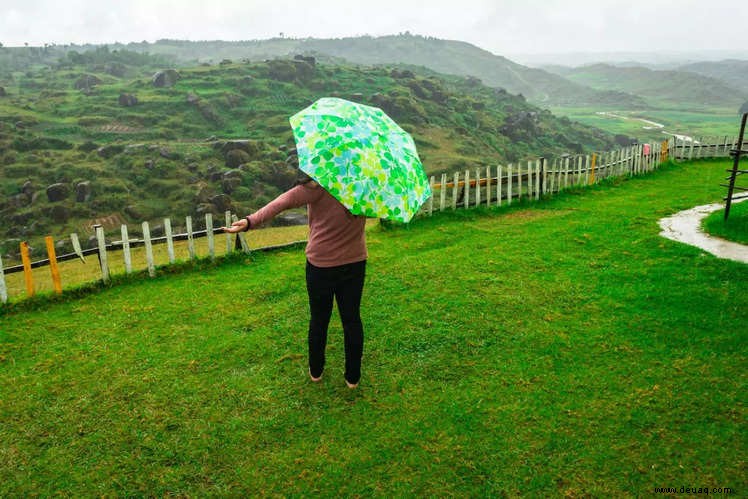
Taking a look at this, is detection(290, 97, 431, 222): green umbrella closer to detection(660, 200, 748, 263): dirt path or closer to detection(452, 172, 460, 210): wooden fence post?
detection(660, 200, 748, 263): dirt path

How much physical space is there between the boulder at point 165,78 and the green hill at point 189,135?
29 centimetres

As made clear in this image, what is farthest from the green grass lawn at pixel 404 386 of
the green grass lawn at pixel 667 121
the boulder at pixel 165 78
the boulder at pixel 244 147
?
the green grass lawn at pixel 667 121

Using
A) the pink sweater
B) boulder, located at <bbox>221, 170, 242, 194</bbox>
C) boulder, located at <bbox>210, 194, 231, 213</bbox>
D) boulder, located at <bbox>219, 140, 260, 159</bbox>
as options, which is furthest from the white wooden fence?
boulder, located at <bbox>219, 140, 260, 159</bbox>

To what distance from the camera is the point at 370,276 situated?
7855 millimetres

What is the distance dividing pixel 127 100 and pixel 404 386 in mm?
70652

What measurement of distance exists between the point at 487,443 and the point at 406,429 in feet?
2.16

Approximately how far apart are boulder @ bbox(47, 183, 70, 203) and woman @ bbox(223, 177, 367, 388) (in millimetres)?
43491

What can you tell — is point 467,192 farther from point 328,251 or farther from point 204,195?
point 204,195

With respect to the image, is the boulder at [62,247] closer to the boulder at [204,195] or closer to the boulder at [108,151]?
the boulder at [204,195]

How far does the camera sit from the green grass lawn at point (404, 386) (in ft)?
12.3

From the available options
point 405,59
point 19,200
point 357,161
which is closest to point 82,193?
point 19,200

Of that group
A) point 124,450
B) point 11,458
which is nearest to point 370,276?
point 124,450

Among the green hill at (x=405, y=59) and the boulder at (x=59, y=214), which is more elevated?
the green hill at (x=405, y=59)

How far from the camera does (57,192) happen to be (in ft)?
132
